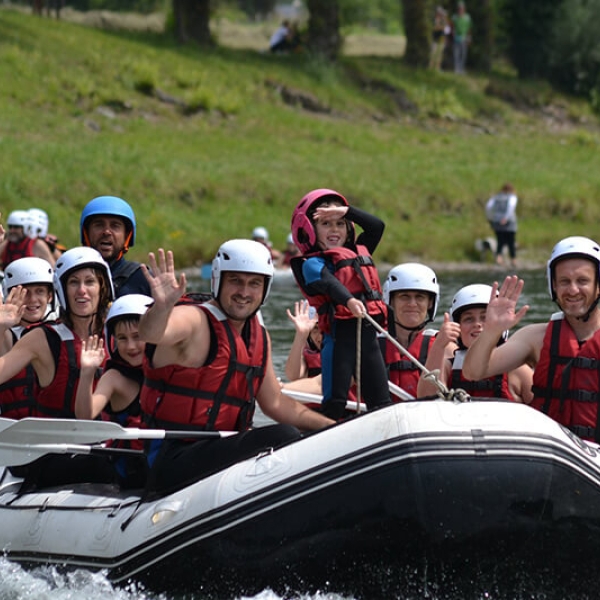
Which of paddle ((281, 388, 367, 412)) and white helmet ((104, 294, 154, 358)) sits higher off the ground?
white helmet ((104, 294, 154, 358))

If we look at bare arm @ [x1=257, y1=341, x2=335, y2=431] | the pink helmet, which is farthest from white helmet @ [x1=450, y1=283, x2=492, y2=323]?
bare arm @ [x1=257, y1=341, x2=335, y2=431]

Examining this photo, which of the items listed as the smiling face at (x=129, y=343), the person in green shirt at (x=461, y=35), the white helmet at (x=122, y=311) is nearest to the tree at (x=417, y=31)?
the person in green shirt at (x=461, y=35)

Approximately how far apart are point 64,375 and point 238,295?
1.19 m

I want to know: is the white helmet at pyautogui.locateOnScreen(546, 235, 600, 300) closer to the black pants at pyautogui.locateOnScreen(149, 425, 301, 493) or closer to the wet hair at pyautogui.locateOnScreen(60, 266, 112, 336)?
the black pants at pyautogui.locateOnScreen(149, 425, 301, 493)

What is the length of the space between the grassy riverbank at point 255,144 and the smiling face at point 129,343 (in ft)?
46.6

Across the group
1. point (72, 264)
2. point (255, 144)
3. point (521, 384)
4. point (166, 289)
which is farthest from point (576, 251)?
point (255, 144)

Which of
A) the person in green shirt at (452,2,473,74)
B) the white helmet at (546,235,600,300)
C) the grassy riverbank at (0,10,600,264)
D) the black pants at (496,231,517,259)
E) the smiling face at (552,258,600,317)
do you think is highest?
the person in green shirt at (452,2,473,74)

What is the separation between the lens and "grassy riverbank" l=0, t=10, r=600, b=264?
22.8 metres

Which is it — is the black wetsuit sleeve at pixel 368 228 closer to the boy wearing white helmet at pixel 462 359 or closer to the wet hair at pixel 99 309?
the boy wearing white helmet at pixel 462 359

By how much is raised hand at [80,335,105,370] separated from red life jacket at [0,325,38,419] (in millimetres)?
795

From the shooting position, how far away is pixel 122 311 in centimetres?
645

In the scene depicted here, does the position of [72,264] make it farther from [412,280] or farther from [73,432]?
[412,280]

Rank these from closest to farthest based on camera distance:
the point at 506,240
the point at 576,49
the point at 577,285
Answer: the point at 577,285 < the point at 506,240 < the point at 576,49

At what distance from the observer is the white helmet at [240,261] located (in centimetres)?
584
